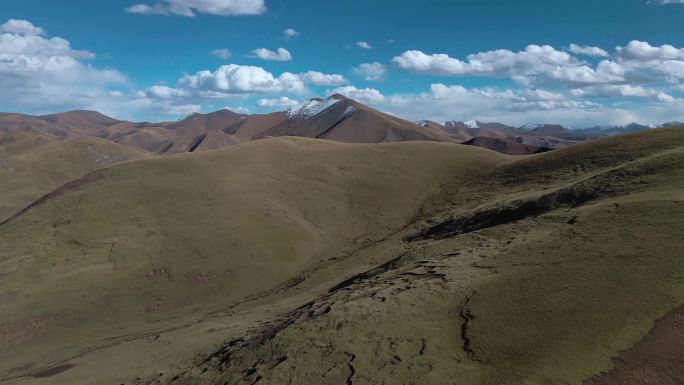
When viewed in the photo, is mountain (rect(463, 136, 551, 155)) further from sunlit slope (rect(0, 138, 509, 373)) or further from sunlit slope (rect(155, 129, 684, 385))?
sunlit slope (rect(155, 129, 684, 385))

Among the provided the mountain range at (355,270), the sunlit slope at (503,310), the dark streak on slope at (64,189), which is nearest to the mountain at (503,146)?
the mountain range at (355,270)

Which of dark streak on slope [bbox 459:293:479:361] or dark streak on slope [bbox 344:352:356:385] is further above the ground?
dark streak on slope [bbox 459:293:479:361]

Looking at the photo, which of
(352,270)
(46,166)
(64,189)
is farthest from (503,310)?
(46,166)

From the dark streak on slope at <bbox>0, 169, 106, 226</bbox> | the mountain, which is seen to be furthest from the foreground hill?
the mountain

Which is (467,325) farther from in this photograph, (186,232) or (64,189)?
(64,189)

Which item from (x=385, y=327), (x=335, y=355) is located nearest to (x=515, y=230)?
(x=385, y=327)

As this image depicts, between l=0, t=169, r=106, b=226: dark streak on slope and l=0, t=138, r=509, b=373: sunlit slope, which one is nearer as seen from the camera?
l=0, t=138, r=509, b=373: sunlit slope

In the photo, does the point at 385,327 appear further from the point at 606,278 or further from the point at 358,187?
the point at 358,187
